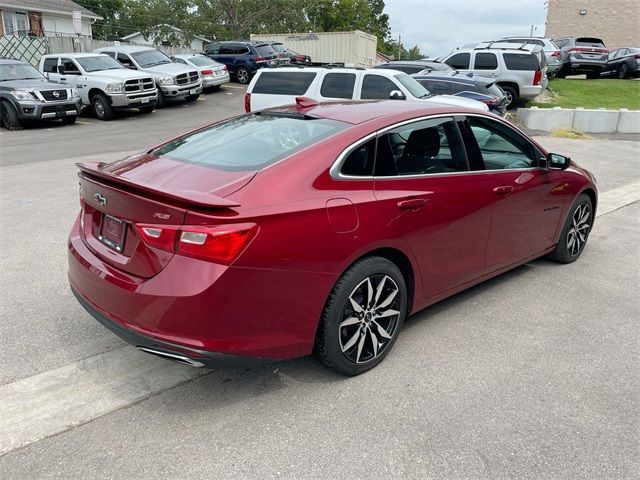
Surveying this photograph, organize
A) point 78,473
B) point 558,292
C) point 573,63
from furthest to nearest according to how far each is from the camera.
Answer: point 573,63 < point 558,292 < point 78,473

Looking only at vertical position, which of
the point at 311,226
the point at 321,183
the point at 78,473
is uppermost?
the point at 321,183

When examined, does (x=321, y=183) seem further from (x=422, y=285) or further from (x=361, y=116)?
(x=422, y=285)

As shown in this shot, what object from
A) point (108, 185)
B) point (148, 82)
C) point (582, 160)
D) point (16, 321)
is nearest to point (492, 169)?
point (108, 185)

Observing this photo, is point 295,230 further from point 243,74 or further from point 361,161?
point 243,74

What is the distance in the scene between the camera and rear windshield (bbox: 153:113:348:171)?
3288 millimetres

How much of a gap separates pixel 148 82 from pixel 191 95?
8.99 feet

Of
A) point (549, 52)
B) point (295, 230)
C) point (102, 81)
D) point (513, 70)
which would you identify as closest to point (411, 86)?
point (513, 70)

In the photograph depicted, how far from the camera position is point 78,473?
260cm

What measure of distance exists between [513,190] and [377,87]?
758 centimetres

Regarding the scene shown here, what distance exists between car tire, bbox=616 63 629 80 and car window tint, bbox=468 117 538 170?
993 inches

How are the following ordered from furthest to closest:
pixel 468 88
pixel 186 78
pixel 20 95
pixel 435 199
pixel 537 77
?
pixel 186 78, pixel 537 77, pixel 20 95, pixel 468 88, pixel 435 199

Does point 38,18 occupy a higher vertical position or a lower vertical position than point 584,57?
higher

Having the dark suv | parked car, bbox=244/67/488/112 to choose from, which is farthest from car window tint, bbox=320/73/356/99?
the dark suv

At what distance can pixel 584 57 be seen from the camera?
25.4 m
